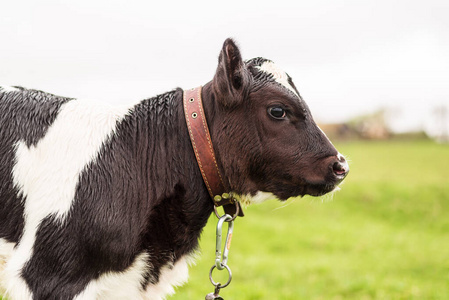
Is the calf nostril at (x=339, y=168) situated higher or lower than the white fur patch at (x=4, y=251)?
higher

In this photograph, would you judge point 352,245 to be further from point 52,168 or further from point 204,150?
point 52,168

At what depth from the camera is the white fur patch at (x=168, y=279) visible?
133 inches

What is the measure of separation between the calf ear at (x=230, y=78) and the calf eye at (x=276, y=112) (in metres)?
0.22

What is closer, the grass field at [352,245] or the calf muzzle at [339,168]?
the calf muzzle at [339,168]

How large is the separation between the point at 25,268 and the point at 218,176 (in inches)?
56.5

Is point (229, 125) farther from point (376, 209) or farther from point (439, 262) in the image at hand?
point (376, 209)

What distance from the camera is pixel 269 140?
11.0 feet

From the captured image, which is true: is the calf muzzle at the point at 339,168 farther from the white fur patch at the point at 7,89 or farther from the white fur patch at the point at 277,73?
the white fur patch at the point at 7,89

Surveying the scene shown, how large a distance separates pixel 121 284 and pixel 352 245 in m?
10.9

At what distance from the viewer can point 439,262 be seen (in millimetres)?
10898

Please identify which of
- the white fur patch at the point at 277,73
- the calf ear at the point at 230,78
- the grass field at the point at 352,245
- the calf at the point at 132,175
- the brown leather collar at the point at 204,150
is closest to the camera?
the calf at the point at 132,175

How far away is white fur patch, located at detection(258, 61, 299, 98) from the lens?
3439mm

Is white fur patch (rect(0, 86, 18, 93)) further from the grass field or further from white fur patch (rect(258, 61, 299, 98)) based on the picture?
the grass field

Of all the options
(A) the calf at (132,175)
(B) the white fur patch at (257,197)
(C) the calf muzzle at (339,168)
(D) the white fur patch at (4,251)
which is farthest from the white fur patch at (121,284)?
(C) the calf muzzle at (339,168)
